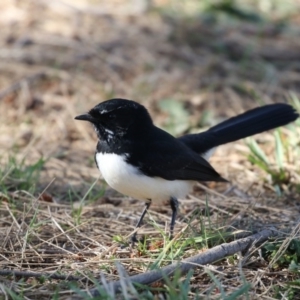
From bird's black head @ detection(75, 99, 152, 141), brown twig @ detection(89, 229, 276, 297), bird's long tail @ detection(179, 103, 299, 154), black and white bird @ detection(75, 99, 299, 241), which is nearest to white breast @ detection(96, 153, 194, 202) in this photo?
black and white bird @ detection(75, 99, 299, 241)

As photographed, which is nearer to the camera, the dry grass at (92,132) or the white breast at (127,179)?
the dry grass at (92,132)

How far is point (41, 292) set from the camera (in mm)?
3680

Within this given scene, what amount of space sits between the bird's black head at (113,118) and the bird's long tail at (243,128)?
0.81 m

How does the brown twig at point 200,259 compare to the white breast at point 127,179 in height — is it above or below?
below

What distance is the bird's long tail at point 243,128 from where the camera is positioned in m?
5.68

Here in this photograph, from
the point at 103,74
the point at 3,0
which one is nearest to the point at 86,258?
the point at 103,74

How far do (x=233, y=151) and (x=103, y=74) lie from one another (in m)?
2.34

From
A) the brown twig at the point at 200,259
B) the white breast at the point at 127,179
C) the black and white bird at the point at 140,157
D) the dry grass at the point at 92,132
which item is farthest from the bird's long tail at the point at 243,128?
the brown twig at the point at 200,259

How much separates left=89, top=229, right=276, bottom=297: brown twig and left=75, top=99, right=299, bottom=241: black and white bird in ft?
2.19

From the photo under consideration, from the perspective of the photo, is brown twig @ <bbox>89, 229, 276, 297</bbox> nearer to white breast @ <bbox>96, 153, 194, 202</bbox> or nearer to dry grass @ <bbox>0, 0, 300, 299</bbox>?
dry grass @ <bbox>0, 0, 300, 299</bbox>

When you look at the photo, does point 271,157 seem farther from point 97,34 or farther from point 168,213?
point 97,34

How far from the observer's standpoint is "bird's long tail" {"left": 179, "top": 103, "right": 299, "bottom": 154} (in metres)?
5.68

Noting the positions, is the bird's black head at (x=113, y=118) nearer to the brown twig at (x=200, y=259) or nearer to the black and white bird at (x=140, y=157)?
the black and white bird at (x=140, y=157)

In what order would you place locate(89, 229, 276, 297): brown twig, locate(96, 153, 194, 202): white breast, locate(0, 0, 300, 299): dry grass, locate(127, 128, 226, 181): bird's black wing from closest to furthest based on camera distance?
locate(89, 229, 276, 297): brown twig < locate(0, 0, 300, 299): dry grass < locate(96, 153, 194, 202): white breast < locate(127, 128, 226, 181): bird's black wing
